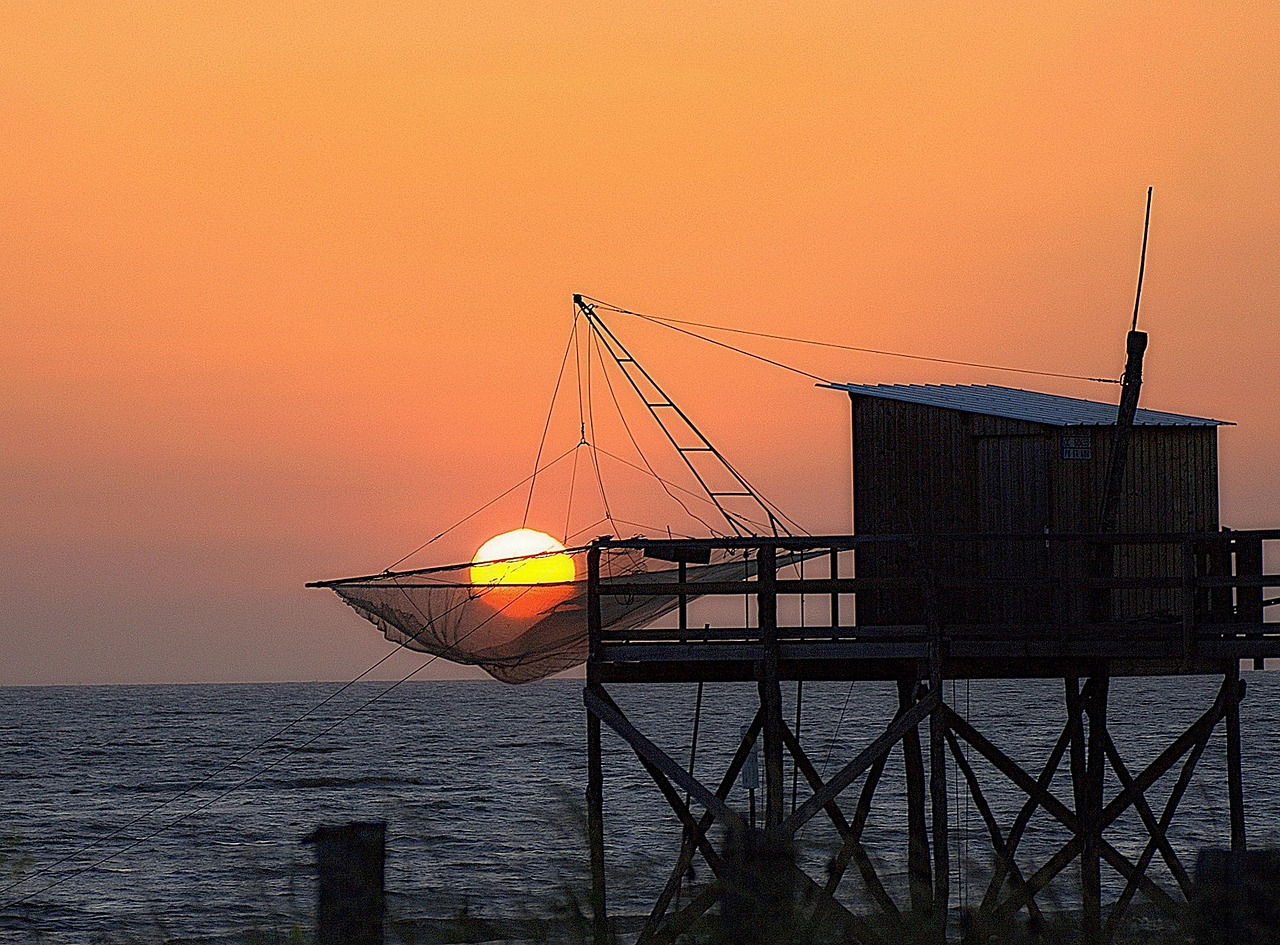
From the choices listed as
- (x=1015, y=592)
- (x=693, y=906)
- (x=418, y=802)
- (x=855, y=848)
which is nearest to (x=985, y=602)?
(x=1015, y=592)

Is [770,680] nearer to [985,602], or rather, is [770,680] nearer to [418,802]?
[985,602]

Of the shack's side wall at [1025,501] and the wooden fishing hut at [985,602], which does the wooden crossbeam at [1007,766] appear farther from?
the shack's side wall at [1025,501]

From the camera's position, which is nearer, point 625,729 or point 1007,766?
point 625,729

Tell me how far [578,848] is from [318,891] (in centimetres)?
100

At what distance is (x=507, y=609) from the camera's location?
57.8 ft

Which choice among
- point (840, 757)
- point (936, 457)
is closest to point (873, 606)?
point (936, 457)

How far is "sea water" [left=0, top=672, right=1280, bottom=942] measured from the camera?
673cm

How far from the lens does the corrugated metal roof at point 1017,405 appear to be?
18.1m

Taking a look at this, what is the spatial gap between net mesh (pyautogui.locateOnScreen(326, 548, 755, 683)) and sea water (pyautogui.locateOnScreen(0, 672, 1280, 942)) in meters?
2.08

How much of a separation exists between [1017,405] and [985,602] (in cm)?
273

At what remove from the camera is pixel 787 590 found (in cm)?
1518

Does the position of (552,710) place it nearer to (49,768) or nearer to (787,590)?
(49,768)

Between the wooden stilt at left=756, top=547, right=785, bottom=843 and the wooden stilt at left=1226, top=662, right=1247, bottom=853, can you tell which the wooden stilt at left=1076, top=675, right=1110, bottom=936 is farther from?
the wooden stilt at left=756, top=547, right=785, bottom=843

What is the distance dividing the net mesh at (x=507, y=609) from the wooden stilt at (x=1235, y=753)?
5284mm
